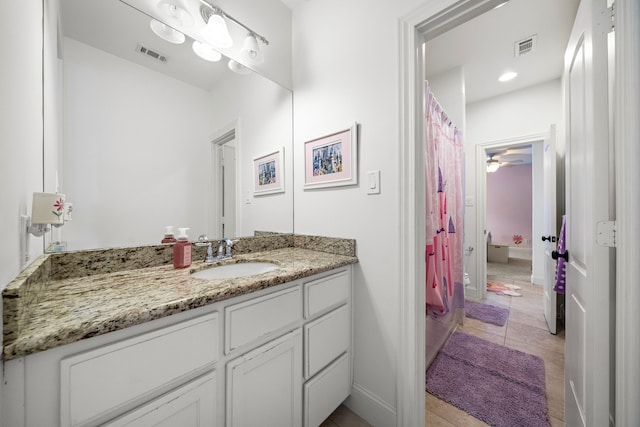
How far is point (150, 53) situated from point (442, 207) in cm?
210

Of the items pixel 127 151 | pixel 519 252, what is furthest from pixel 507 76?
pixel 519 252

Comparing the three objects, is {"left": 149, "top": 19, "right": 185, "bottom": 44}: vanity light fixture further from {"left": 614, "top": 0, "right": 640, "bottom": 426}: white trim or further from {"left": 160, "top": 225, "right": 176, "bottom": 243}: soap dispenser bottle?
{"left": 614, "top": 0, "right": 640, "bottom": 426}: white trim

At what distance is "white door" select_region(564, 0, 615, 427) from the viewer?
82 cm

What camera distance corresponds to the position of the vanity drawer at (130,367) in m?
0.54

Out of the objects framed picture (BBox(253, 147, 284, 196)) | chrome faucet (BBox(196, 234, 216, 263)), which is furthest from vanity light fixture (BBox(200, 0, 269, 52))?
chrome faucet (BBox(196, 234, 216, 263))

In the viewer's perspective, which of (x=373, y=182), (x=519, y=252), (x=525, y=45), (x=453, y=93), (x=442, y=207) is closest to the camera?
(x=373, y=182)

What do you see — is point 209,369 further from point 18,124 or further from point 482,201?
point 482,201

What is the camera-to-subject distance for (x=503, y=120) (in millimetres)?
3059

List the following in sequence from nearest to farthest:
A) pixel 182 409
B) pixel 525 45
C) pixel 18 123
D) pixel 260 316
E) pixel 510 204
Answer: pixel 18 123 < pixel 182 409 < pixel 260 316 < pixel 525 45 < pixel 510 204

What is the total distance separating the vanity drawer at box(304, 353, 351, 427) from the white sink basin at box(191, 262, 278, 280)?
0.59 metres

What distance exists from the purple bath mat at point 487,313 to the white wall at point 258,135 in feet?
7.52

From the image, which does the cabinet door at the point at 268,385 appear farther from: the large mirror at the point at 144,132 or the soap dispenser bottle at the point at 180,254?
the large mirror at the point at 144,132

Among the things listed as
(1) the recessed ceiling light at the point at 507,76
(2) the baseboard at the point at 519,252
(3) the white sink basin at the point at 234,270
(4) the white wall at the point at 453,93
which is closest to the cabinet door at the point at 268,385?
(3) the white sink basin at the point at 234,270

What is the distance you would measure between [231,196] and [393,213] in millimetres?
1013
